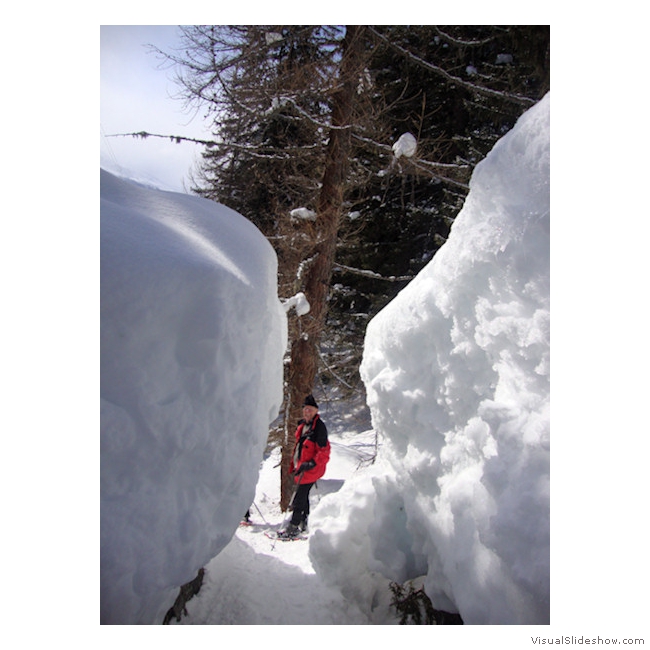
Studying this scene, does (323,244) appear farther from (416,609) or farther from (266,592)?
(416,609)

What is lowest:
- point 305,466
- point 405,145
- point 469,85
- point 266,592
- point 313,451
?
point 266,592

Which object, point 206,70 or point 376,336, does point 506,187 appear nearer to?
point 376,336

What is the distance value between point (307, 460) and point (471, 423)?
2610 millimetres

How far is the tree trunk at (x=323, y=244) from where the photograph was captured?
6473 mm

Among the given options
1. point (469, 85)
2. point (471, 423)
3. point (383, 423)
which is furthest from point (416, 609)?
point (469, 85)

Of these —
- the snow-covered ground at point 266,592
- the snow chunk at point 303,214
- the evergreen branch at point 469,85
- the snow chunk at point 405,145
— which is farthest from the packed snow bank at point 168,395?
the evergreen branch at point 469,85

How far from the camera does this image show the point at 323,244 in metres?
7.22

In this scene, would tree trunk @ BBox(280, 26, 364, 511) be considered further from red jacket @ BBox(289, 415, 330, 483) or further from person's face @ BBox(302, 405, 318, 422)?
red jacket @ BBox(289, 415, 330, 483)

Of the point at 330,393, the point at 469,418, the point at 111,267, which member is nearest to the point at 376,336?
the point at 469,418

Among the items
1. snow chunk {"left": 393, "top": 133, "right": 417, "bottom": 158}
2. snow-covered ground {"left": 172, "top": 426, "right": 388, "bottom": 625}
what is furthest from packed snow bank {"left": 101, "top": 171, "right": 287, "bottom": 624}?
snow chunk {"left": 393, "top": 133, "right": 417, "bottom": 158}

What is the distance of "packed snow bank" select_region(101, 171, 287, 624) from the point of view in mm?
1929

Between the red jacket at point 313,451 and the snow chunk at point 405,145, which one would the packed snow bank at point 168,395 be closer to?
the red jacket at point 313,451

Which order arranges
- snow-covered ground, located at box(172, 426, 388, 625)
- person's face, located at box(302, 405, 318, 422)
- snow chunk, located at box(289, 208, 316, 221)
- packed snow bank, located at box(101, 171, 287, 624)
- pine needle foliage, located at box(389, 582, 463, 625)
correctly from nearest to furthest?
1. packed snow bank, located at box(101, 171, 287, 624)
2. pine needle foliage, located at box(389, 582, 463, 625)
3. snow-covered ground, located at box(172, 426, 388, 625)
4. person's face, located at box(302, 405, 318, 422)
5. snow chunk, located at box(289, 208, 316, 221)

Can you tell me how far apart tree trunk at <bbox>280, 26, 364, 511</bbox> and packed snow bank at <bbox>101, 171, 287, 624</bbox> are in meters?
4.37
